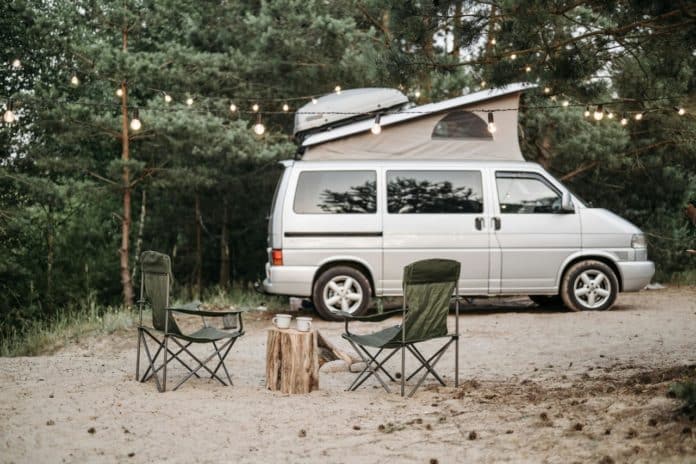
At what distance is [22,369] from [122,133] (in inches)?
253

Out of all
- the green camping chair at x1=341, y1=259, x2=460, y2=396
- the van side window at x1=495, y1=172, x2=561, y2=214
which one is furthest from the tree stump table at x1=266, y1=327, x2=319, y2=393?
the van side window at x1=495, y1=172, x2=561, y2=214

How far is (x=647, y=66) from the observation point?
721 cm

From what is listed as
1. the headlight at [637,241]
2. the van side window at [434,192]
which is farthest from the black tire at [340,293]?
the headlight at [637,241]

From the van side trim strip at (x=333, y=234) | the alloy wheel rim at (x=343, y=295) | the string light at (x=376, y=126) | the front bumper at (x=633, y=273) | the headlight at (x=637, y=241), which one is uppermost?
the string light at (x=376, y=126)

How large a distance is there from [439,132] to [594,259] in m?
2.51

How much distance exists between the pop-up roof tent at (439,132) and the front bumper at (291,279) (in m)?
1.49

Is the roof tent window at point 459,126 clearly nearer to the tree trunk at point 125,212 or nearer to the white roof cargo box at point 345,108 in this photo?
the white roof cargo box at point 345,108

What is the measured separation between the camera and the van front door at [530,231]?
10109 mm

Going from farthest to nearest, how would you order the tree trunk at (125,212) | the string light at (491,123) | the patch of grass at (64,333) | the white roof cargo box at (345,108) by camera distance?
the tree trunk at (125,212) → the white roof cargo box at (345,108) → the string light at (491,123) → the patch of grass at (64,333)

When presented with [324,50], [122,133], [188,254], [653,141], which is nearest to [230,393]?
[122,133]

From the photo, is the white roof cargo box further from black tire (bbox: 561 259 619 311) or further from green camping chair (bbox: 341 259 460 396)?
green camping chair (bbox: 341 259 460 396)

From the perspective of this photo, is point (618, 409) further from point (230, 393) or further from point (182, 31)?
point (182, 31)

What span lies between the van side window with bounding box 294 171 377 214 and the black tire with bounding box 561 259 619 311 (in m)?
2.59

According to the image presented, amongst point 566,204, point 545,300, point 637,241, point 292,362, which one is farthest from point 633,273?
point 292,362
